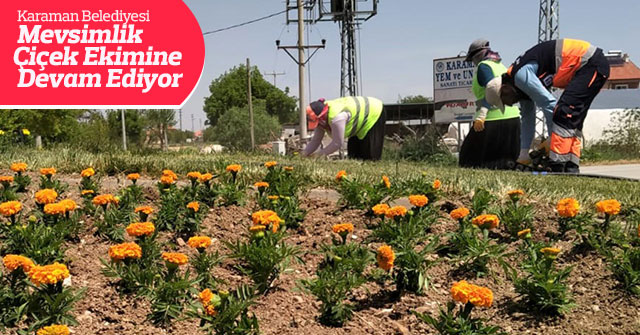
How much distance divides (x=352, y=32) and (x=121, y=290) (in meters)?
23.2

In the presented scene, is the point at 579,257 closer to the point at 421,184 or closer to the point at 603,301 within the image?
the point at 603,301

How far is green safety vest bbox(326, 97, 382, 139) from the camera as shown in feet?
39.5

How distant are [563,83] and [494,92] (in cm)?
102

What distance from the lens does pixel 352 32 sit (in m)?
24.7

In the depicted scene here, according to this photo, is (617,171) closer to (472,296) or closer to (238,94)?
(472,296)

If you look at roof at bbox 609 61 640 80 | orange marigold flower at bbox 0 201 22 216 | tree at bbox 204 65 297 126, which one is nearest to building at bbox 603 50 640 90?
roof at bbox 609 61 640 80

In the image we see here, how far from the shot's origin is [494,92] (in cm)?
898

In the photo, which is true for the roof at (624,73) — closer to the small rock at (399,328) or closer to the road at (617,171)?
the road at (617,171)

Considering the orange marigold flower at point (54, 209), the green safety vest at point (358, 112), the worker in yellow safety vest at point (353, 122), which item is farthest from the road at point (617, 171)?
the orange marigold flower at point (54, 209)

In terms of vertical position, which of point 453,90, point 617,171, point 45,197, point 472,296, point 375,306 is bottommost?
point 617,171

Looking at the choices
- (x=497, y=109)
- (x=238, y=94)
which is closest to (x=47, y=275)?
(x=497, y=109)

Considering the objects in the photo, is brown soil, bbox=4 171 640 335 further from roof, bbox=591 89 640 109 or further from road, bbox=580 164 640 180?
roof, bbox=591 89 640 109

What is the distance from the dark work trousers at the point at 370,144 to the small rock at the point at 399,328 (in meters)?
9.95

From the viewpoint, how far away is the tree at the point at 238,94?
171 feet
